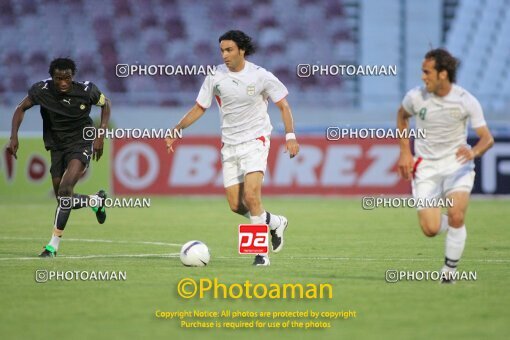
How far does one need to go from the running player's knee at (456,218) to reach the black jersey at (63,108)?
4872 mm

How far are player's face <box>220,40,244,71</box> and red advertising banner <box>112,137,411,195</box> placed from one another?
13551 mm

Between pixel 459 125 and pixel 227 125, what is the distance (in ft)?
9.06

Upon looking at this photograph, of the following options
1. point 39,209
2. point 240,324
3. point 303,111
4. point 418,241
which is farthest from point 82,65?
point 240,324

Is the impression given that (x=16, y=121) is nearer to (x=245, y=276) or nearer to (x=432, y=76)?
(x=245, y=276)

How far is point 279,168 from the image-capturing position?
25.5 m

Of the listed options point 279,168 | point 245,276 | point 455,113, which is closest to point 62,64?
point 245,276

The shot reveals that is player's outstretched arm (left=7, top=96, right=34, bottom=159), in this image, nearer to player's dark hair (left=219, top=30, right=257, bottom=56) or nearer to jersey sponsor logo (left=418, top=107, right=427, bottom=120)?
player's dark hair (left=219, top=30, right=257, bottom=56)

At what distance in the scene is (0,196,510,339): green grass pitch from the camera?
734 centimetres

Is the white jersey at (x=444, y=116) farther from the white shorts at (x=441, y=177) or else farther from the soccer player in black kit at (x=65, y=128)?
the soccer player in black kit at (x=65, y=128)

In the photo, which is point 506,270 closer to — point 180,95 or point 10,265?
point 10,265

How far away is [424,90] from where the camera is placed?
991 centimetres

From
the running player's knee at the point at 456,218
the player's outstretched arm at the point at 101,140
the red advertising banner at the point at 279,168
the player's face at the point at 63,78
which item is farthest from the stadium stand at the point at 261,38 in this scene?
the running player's knee at the point at 456,218

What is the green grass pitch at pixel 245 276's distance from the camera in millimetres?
7336

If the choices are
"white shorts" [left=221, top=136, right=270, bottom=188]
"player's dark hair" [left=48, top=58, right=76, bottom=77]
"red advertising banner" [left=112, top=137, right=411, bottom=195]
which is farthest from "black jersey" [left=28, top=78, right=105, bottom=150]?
"red advertising banner" [left=112, top=137, right=411, bottom=195]
